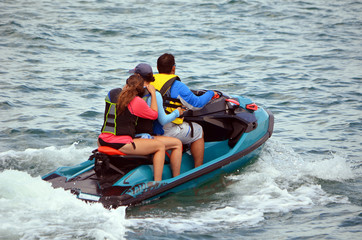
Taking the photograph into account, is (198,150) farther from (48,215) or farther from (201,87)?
(201,87)

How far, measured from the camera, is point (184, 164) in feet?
25.2

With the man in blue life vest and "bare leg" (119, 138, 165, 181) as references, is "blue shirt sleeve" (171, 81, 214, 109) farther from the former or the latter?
"bare leg" (119, 138, 165, 181)

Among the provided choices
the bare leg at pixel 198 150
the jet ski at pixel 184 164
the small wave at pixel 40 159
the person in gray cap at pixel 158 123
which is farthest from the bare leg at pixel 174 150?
the small wave at pixel 40 159

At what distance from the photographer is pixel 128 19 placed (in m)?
19.3

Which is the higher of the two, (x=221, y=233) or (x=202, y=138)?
(x=202, y=138)

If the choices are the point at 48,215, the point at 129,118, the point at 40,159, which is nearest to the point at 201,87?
the point at 40,159

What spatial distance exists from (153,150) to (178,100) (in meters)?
0.74

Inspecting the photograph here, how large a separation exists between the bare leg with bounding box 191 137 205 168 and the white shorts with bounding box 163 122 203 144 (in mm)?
62

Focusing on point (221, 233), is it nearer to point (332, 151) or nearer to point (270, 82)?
point (332, 151)

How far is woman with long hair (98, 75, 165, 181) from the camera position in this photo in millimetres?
6645

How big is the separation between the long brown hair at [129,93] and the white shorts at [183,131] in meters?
0.87

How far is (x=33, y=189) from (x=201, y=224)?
6.31 ft

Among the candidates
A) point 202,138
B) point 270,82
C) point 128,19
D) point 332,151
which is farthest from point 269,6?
point 202,138

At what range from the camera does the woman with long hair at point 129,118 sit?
6.64 metres
